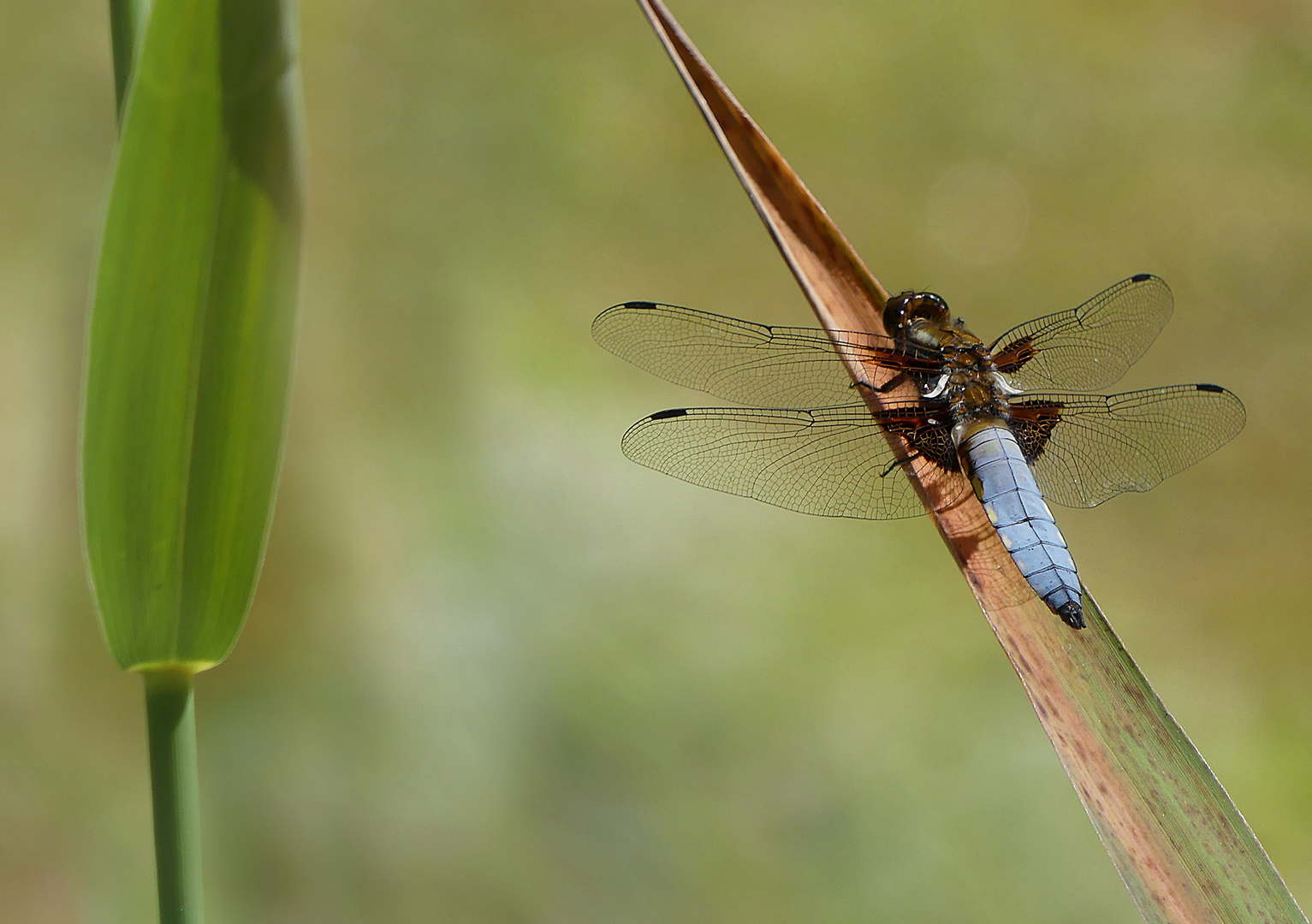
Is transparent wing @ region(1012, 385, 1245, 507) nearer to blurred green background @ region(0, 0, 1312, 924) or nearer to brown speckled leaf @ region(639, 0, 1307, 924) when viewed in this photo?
brown speckled leaf @ region(639, 0, 1307, 924)

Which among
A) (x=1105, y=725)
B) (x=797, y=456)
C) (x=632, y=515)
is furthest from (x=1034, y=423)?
(x=632, y=515)

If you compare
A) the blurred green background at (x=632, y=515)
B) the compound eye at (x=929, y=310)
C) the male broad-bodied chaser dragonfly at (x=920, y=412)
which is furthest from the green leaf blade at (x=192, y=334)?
the blurred green background at (x=632, y=515)

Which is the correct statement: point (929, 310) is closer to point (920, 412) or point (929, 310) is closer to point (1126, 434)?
point (920, 412)

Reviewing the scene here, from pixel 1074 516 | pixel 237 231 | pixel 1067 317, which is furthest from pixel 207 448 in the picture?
pixel 1074 516

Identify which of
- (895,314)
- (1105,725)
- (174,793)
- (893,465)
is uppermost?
(895,314)

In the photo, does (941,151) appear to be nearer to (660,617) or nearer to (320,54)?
(660,617)

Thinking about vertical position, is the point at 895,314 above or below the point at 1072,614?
above

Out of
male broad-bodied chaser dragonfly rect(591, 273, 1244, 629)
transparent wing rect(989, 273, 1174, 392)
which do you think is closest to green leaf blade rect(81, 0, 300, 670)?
male broad-bodied chaser dragonfly rect(591, 273, 1244, 629)
